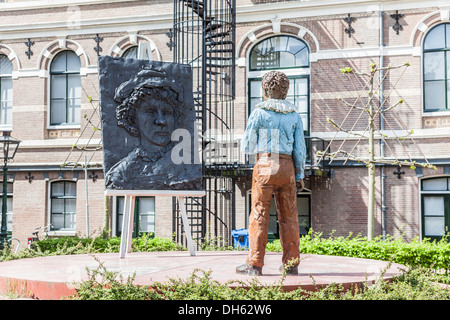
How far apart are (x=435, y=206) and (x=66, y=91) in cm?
1114

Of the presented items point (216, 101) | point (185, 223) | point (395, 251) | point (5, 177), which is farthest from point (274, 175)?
point (216, 101)

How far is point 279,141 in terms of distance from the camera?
6.44 metres

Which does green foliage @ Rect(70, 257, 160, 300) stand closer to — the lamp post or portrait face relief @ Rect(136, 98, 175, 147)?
portrait face relief @ Rect(136, 98, 175, 147)

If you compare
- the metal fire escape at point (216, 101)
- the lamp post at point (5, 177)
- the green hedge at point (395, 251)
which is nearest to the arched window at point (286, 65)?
the metal fire escape at point (216, 101)

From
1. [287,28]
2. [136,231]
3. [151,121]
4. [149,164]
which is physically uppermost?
[287,28]

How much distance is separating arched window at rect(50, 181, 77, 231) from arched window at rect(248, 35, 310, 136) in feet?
19.4

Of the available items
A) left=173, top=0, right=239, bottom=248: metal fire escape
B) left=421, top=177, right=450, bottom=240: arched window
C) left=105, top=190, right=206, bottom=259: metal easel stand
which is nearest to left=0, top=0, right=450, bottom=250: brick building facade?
left=421, top=177, right=450, bottom=240: arched window

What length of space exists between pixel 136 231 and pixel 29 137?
437 centimetres

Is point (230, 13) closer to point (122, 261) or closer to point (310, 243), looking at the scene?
point (310, 243)

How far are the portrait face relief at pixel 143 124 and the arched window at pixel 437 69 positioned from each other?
9619mm

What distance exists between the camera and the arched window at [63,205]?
18.6 metres

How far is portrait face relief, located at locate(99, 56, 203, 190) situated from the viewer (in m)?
8.14

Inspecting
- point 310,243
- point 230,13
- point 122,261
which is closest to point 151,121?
point 122,261

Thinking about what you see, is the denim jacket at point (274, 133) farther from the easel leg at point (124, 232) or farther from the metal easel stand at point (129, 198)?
the easel leg at point (124, 232)
